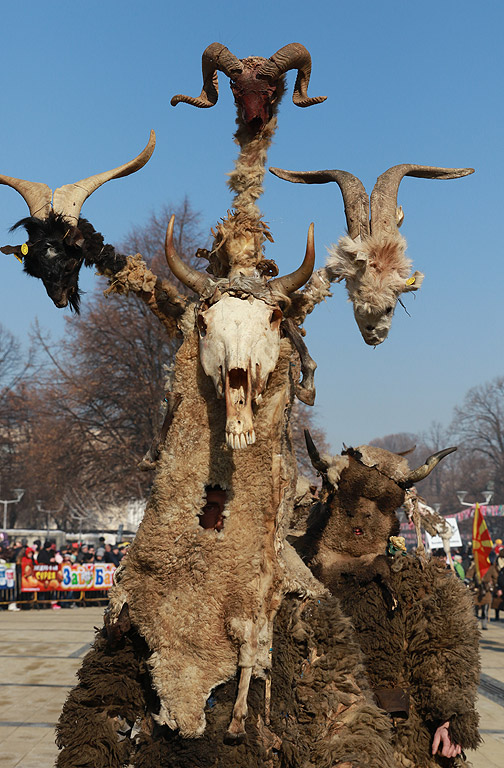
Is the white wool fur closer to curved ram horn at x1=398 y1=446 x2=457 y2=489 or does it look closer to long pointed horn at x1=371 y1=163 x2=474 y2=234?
long pointed horn at x1=371 y1=163 x2=474 y2=234

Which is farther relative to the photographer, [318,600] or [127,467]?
[127,467]

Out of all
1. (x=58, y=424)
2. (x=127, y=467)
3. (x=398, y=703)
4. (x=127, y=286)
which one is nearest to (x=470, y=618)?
(x=398, y=703)

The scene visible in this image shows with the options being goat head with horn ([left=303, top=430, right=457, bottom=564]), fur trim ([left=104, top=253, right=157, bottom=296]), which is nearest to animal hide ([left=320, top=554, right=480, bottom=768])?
goat head with horn ([left=303, top=430, right=457, bottom=564])

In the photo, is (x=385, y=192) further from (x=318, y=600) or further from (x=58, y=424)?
(x=58, y=424)

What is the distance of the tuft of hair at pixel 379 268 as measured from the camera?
3650 millimetres

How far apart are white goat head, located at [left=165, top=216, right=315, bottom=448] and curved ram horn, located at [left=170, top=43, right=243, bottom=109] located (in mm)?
918

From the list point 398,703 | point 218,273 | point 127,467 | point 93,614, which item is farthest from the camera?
point 127,467

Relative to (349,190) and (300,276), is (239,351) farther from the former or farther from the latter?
(349,190)

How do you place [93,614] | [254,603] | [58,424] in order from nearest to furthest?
[254,603]
[93,614]
[58,424]

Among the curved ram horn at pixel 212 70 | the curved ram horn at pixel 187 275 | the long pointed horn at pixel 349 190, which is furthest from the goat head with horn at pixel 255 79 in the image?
the curved ram horn at pixel 187 275

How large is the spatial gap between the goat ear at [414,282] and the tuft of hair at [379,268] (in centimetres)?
2

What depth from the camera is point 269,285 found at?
145 inches

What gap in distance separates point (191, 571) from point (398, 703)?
1.92m

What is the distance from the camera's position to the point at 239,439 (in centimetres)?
319
